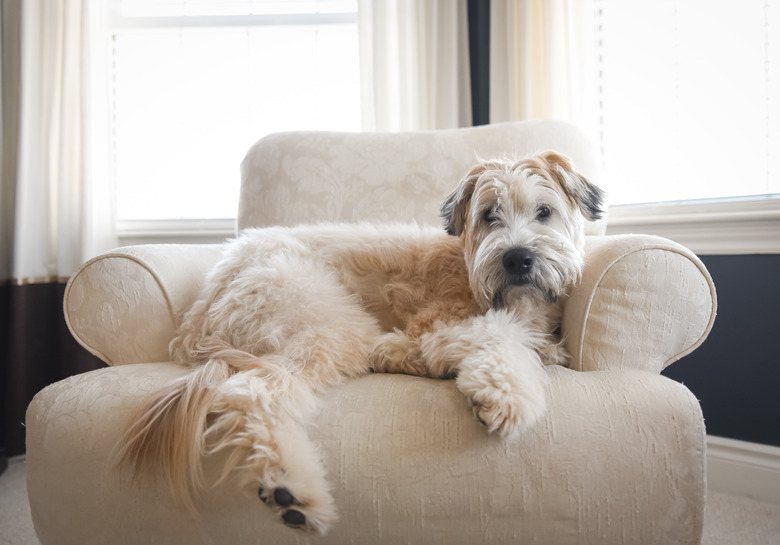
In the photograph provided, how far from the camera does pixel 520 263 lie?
152 cm

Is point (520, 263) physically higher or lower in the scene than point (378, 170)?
lower

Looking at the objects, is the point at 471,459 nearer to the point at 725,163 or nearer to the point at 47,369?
the point at 725,163

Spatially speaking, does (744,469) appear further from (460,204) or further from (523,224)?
(460,204)

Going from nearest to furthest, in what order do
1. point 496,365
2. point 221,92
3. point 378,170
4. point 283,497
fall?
point 283,497, point 496,365, point 378,170, point 221,92

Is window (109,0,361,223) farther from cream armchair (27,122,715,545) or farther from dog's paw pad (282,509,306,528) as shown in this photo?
dog's paw pad (282,509,306,528)

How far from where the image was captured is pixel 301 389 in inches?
50.3

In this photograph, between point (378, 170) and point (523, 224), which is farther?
point (378, 170)

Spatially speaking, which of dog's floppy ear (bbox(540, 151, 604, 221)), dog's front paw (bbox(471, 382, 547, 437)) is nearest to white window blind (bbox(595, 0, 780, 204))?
dog's floppy ear (bbox(540, 151, 604, 221))

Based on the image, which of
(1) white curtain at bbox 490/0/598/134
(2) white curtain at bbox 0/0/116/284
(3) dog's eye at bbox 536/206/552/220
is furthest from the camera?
(2) white curtain at bbox 0/0/116/284

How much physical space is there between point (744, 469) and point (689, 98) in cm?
182

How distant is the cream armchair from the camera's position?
1156 millimetres

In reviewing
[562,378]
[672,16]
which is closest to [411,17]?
[672,16]

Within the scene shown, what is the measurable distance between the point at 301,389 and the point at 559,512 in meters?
0.63

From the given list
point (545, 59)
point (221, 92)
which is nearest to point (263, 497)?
point (545, 59)
